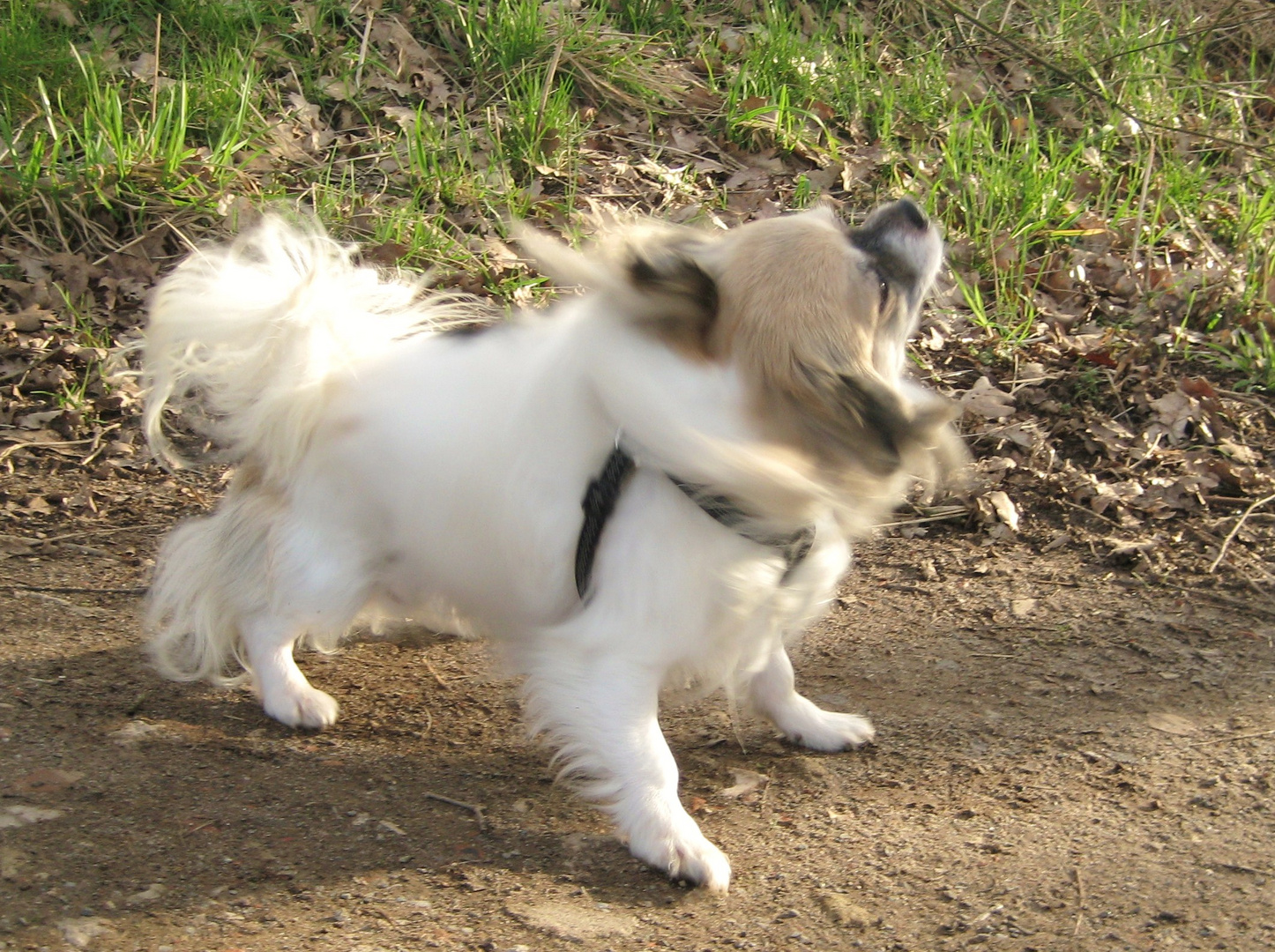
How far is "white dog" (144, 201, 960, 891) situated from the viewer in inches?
86.7

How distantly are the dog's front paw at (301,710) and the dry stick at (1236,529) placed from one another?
8.59ft

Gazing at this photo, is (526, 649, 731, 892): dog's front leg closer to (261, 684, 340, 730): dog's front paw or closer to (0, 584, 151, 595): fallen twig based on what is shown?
(261, 684, 340, 730): dog's front paw

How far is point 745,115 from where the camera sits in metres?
5.45

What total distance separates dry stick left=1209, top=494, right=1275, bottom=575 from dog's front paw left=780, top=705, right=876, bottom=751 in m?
1.42

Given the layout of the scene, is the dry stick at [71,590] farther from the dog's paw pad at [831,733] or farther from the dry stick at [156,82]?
the dry stick at [156,82]

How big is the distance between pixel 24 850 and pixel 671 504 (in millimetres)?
1457

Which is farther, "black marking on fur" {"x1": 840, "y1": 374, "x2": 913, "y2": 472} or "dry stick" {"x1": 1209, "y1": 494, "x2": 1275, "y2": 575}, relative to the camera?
"dry stick" {"x1": 1209, "y1": 494, "x2": 1275, "y2": 575}

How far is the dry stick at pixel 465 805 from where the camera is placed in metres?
2.59

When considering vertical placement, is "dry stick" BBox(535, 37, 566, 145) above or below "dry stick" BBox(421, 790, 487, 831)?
above

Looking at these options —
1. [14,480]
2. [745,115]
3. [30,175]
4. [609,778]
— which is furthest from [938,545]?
[30,175]

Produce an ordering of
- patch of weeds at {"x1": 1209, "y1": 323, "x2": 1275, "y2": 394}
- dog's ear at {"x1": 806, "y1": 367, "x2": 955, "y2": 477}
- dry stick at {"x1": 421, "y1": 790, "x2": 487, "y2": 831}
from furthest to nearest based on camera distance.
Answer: patch of weeds at {"x1": 1209, "y1": 323, "x2": 1275, "y2": 394} < dry stick at {"x1": 421, "y1": 790, "x2": 487, "y2": 831} < dog's ear at {"x1": 806, "y1": 367, "x2": 955, "y2": 477}

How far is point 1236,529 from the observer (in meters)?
3.68

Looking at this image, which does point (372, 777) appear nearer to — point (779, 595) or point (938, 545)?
point (779, 595)

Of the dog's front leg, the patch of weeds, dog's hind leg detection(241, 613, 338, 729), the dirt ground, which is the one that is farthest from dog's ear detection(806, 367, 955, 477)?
the patch of weeds
